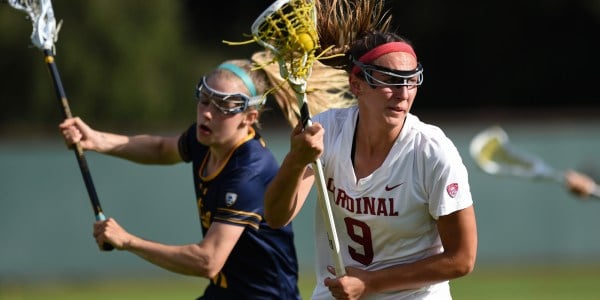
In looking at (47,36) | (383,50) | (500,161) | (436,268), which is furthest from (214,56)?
(436,268)

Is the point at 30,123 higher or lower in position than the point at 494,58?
higher

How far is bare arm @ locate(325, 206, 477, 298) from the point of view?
4.70 meters

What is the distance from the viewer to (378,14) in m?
5.23

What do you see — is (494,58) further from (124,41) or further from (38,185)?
(38,185)

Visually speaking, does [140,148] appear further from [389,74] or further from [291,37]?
[291,37]

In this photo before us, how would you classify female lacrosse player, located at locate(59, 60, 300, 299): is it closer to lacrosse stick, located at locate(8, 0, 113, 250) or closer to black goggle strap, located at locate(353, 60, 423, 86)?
lacrosse stick, located at locate(8, 0, 113, 250)

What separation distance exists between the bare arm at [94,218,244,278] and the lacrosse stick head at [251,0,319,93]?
1334 mm

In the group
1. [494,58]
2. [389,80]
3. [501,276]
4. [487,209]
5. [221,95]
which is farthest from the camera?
[494,58]

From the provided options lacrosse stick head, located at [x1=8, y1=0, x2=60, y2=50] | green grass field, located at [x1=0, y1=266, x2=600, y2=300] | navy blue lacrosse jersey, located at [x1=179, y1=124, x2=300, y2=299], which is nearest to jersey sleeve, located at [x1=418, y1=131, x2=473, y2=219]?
navy blue lacrosse jersey, located at [x1=179, y1=124, x2=300, y2=299]

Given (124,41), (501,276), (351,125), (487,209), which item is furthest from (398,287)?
(124,41)

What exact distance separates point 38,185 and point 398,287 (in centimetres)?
1019

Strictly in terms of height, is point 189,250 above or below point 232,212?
below

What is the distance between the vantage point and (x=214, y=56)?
83.4 feet

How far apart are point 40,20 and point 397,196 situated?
2389 mm
